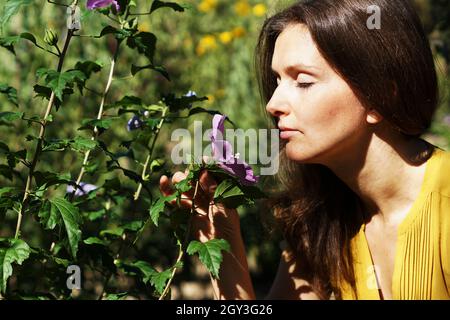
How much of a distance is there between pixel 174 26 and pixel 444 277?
2.30 m

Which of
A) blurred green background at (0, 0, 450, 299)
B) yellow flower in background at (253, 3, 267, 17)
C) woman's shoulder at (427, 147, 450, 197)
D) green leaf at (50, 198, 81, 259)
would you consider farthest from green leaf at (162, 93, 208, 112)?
yellow flower in background at (253, 3, 267, 17)

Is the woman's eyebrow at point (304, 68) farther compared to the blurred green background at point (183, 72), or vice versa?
the blurred green background at point (183, 72)

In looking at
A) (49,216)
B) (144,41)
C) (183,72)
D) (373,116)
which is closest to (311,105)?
(373,116)

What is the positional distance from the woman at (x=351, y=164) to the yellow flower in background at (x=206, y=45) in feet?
5.69

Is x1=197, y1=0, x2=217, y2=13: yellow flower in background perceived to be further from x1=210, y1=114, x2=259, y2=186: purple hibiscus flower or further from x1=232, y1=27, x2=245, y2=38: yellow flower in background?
x1=210, y1=114, x2=259, y2=186: purple hibiscus flower

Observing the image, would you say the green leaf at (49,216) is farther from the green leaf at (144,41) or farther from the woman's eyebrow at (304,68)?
the woman's eyebrow at (304,68)

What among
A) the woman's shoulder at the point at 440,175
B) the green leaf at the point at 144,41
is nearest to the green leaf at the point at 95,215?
the green leaf at the point at 144,41

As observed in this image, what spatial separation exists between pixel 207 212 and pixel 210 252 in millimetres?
290

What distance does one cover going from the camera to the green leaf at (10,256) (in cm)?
127

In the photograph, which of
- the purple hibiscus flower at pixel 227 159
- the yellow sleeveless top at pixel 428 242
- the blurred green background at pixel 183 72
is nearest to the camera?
the purple hibiscus flower at pixel 227 159

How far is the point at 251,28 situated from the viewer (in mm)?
3842

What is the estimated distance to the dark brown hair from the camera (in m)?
1.61
